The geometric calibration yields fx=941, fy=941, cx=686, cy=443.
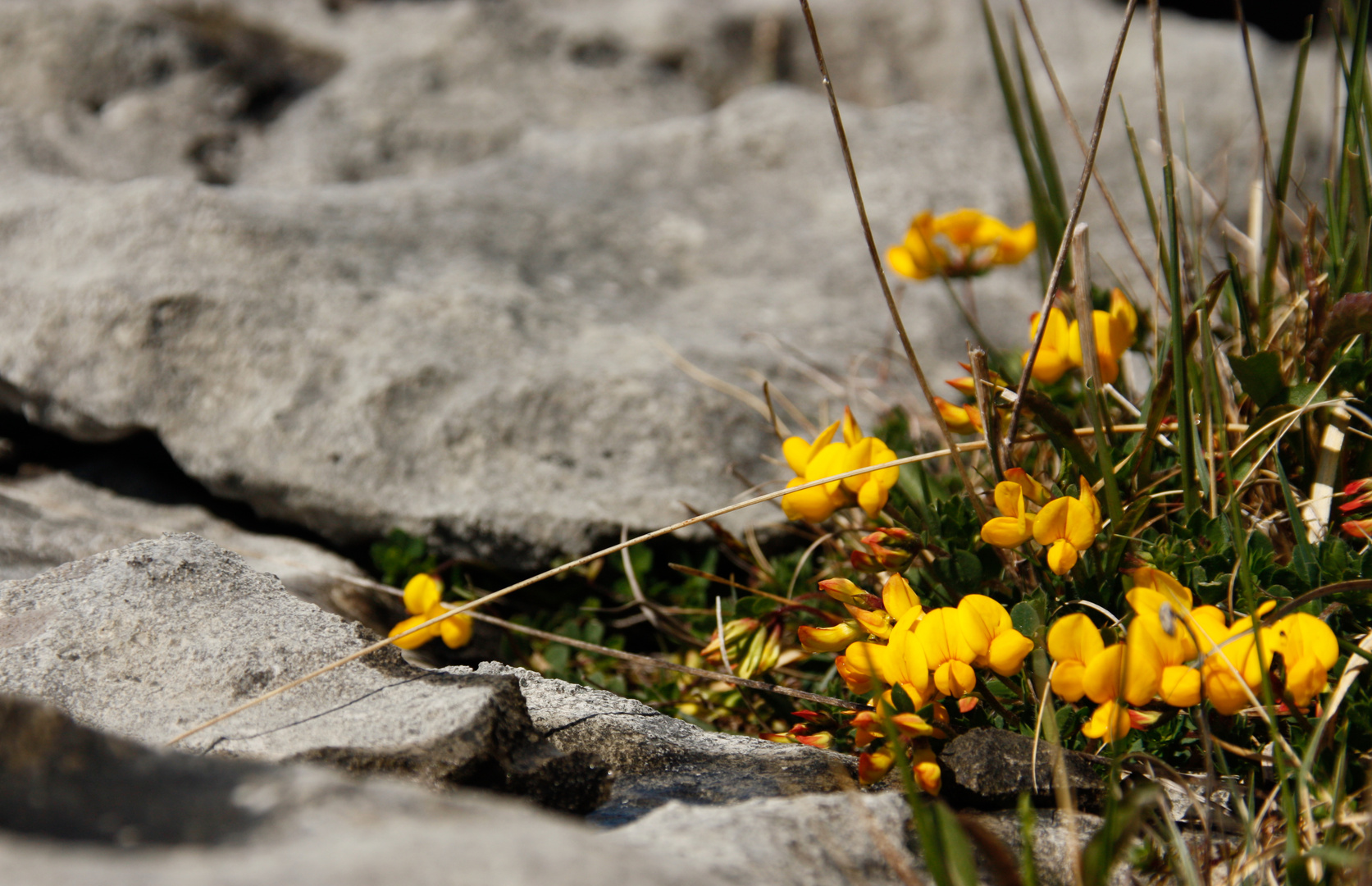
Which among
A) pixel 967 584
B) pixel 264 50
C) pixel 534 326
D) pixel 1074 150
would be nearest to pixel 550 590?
pixel 534 326

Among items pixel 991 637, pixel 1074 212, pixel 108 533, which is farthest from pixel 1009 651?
pixel 108 533

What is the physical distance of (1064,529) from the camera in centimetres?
155

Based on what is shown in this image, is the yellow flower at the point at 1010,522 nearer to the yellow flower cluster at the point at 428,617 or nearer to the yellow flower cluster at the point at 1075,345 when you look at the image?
the yellow flower cluster at the point at 1075,345

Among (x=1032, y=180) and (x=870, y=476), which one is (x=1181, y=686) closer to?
(x=870, y=476)

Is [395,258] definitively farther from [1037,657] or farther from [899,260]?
[1037,657]

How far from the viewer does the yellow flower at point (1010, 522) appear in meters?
1.54

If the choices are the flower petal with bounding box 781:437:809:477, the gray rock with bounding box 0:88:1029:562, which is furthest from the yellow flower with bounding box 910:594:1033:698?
the gray rock with bounding box 0:88:1029:562

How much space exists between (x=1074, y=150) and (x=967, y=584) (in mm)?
3454

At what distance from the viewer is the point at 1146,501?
170cm

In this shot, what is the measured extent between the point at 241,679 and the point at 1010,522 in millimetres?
1292

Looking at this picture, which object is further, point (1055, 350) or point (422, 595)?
point (422, 595)

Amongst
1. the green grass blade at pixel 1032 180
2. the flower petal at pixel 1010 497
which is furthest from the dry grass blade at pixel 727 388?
the flower petal at pixel 1010 497

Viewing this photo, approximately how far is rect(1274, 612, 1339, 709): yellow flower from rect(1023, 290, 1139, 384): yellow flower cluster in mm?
608

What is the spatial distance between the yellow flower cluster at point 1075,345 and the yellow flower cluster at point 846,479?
14.2 inches
